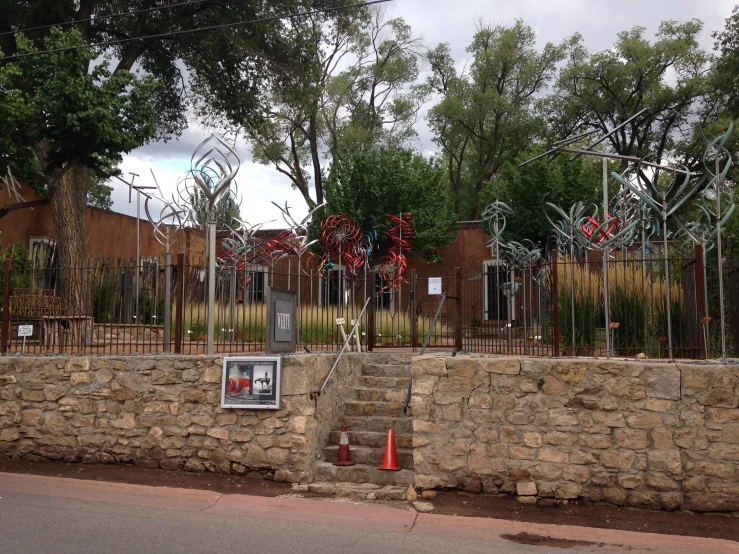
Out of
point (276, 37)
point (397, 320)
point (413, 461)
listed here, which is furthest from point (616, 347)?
point (276, 37)

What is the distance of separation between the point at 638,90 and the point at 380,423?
27.2 m

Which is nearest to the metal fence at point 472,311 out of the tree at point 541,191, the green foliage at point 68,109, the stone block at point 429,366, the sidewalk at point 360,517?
the stone block at point 429,366

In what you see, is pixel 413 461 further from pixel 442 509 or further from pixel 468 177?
pixel 468 177

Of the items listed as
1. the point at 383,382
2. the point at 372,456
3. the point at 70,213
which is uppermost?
the point at 70,213

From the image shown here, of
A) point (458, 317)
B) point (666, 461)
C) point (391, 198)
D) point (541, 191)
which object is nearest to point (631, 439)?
point (666, 461)

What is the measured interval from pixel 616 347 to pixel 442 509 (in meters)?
2.93

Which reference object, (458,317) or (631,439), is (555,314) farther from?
(458,317)

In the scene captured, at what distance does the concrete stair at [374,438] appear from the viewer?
26.6ft

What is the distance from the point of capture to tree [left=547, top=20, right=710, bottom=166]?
30.8 metres

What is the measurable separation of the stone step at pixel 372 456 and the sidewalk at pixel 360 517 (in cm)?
92

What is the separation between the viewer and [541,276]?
9547 millimetres

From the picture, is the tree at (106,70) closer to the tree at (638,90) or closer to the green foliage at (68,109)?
the green foliage at (68,109)

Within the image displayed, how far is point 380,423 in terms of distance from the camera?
909 cm

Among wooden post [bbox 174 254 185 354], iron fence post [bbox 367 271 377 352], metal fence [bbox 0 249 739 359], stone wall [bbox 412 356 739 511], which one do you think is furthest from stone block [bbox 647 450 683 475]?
wooden post [bbox 174 254 185 354]
